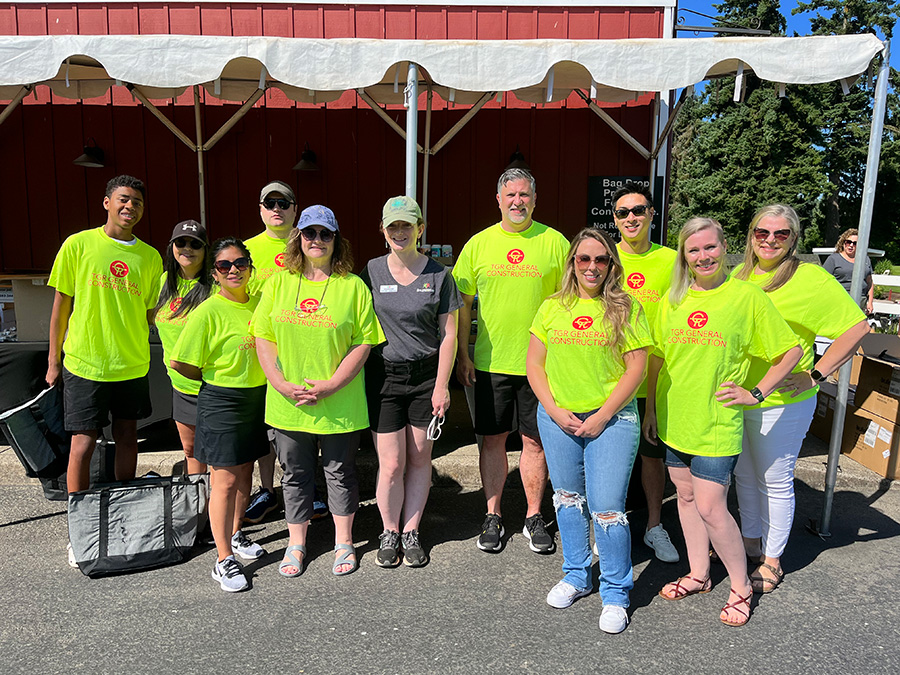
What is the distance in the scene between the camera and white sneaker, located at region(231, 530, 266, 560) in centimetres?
315

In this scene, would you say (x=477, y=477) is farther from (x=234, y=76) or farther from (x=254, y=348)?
(x=234, y=76)

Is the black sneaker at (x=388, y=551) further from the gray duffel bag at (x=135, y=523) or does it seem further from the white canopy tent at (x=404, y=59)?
the white canopy tent at (x=404, y=59)

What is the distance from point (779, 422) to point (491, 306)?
1403mm

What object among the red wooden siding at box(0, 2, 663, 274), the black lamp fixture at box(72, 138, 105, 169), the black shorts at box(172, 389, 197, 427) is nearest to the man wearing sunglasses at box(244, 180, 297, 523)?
the black shorts at box(172, 389, 197, 427)

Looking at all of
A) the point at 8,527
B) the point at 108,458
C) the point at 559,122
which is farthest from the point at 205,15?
the point at 8,527

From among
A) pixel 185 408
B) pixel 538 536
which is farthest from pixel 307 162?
pixel 538 536

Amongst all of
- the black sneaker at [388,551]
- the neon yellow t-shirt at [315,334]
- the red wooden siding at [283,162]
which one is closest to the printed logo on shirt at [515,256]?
the neon yellow t-shirt at [315,334]

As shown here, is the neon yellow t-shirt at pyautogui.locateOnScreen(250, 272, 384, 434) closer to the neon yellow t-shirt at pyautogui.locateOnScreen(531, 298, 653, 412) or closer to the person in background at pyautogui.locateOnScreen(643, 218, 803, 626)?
the neon yellow t-shirt at pyautogui.locateOnScreen(531, 298, 653, 412)

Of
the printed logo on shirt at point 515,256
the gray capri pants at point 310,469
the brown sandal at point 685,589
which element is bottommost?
the brown sandal at point 685,589

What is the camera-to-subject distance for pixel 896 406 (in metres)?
4.20

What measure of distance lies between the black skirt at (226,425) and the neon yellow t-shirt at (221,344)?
0.16 feet

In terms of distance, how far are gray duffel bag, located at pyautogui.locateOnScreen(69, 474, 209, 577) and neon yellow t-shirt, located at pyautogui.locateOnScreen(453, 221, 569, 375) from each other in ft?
5.38

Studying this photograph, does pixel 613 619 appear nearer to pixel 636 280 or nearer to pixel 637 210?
pixel 636 280

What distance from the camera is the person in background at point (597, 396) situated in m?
2.55
